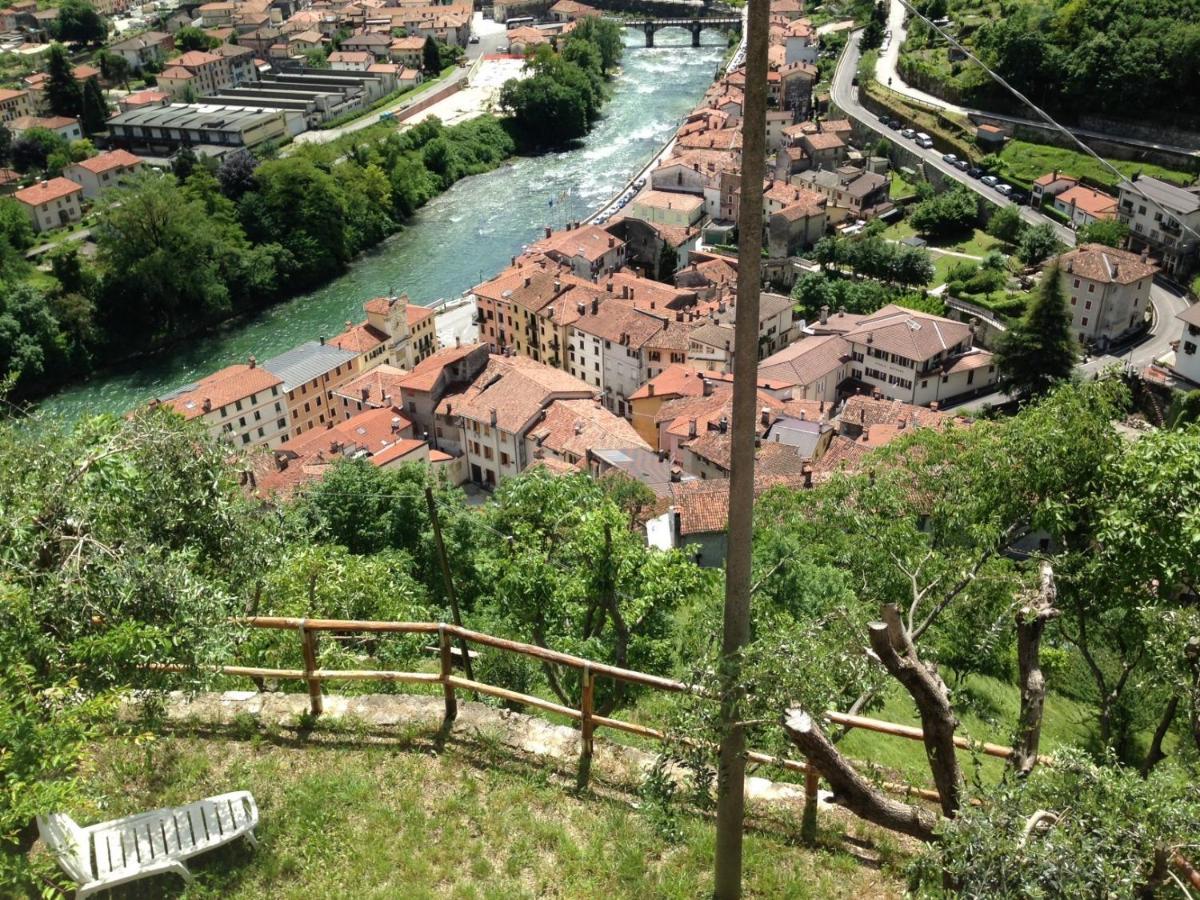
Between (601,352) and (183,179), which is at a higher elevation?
(183,179)

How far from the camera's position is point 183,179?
48406 millimetres

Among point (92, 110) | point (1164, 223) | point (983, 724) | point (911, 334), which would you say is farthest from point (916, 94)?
point (983, 724)

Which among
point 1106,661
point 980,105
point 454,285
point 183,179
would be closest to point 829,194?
point 980,105

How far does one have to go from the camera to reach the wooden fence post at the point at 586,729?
5.96 m

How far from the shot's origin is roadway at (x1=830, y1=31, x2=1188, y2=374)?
34312 mm

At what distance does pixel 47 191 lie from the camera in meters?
47.2

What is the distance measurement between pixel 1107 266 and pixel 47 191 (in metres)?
44.1

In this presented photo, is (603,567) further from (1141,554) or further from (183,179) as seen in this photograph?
(183,179)

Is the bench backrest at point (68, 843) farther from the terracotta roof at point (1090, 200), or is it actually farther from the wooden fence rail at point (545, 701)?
the terracotta roof at point (1090, 200)

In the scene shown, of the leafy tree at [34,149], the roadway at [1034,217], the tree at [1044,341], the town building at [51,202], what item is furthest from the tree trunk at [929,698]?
the leafy tree at [34,149]

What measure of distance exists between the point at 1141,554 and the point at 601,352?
98.7 feet

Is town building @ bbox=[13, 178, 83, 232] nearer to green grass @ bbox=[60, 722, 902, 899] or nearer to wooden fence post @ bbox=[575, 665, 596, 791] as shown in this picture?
green grass @ bbox=[60, 722, 902, 899]

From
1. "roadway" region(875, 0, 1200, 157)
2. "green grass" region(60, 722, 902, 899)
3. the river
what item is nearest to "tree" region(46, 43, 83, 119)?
the river

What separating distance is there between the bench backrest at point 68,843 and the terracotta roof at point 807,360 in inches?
1110
